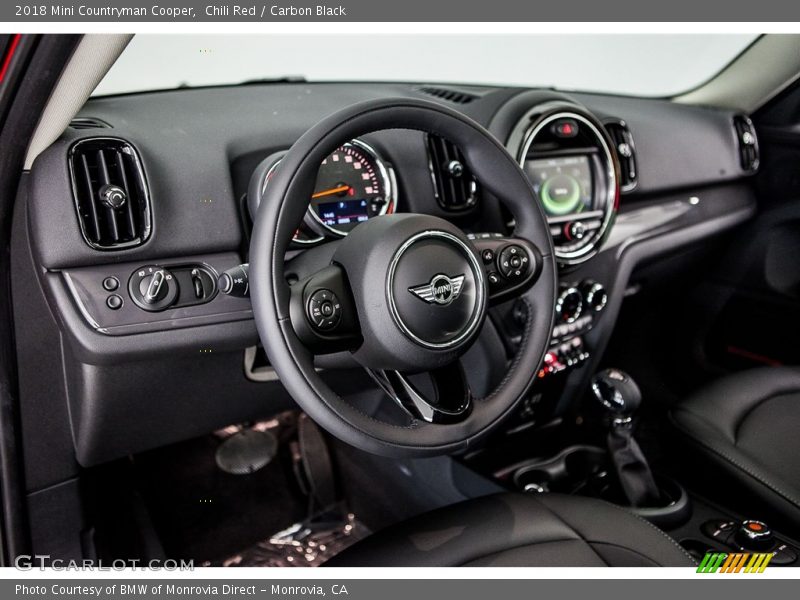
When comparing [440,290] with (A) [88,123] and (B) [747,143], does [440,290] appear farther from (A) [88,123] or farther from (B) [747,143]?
(B) [747,143]

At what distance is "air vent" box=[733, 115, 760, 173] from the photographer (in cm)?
210

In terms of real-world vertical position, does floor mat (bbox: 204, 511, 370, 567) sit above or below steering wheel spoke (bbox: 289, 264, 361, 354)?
below

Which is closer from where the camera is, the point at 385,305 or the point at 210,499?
the point at 385,305

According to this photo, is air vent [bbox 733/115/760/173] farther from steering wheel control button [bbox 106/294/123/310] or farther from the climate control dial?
steering wheel control button [bbox 106/294/123/310]

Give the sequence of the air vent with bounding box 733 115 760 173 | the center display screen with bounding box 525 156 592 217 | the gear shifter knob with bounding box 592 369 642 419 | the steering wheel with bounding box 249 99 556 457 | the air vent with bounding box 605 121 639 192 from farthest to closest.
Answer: the air vent with bounding box 733 115 760 173
the air vent with bounding box 605 121 639 192
the center display screen with bounding box 525 156 592 217
the gear shifter knob with bounding box 592 369 642 419
the steering wheel with bounding box 249 99 556 457

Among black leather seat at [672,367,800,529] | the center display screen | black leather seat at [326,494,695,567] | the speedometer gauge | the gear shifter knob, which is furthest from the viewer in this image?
the center display screen

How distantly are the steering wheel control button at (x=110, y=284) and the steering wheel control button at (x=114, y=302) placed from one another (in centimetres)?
1

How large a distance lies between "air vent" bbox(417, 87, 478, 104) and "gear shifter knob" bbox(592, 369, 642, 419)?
0.69 metres

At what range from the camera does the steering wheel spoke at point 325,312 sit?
39.1 inches

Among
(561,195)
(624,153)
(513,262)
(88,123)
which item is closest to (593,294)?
(561,195)

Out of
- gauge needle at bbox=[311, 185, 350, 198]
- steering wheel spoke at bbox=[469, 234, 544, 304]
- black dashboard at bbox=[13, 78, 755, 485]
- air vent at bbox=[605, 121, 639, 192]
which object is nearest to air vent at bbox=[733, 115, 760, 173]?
black dashboard at bbox=[13, 78, 755, 485]

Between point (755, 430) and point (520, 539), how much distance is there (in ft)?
2.23

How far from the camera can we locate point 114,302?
116cm

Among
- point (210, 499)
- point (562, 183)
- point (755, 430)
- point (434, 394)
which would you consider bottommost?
point (210, 499)
